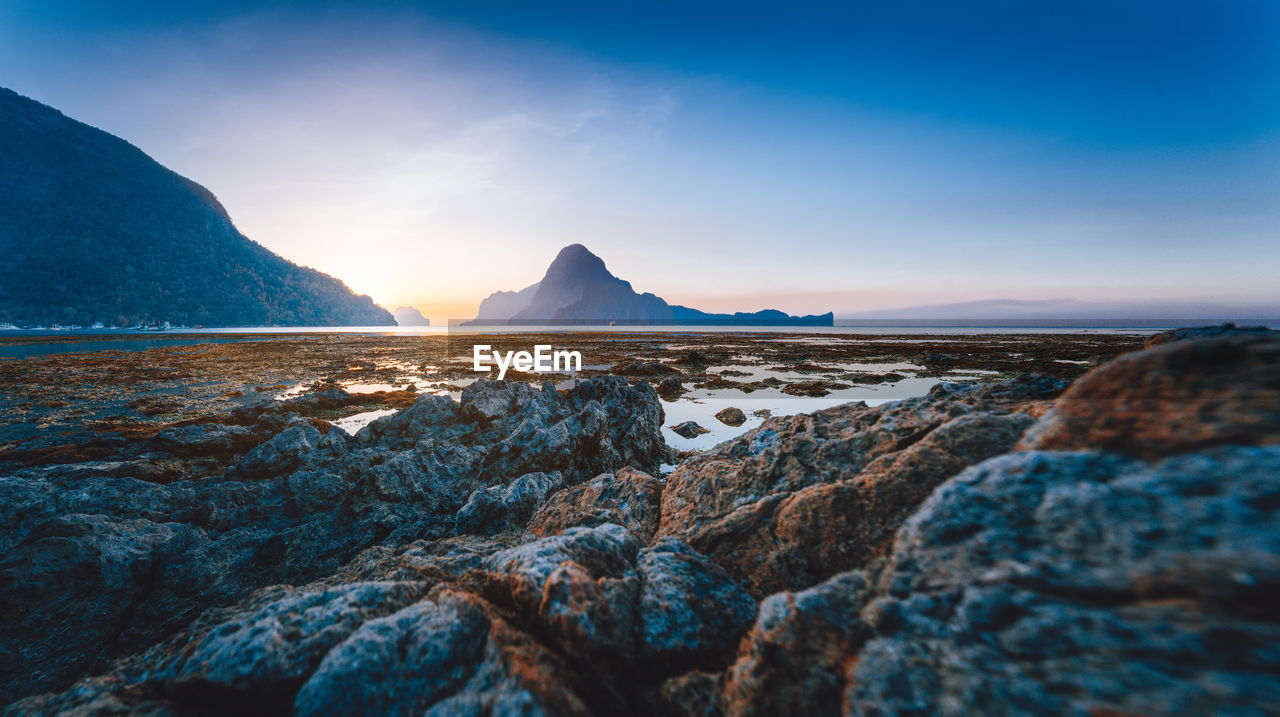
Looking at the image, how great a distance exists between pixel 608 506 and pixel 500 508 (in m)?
2.10

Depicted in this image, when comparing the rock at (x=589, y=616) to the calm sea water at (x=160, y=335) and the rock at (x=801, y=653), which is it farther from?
the calm sea water at (x=160, y=335)

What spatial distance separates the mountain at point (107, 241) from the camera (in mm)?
123562

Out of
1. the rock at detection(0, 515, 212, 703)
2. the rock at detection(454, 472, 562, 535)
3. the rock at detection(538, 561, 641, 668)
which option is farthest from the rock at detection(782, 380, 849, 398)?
the rock at detection(0, 515, 212, 703)

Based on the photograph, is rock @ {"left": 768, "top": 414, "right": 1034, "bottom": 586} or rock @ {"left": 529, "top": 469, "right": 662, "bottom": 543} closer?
rock @ {"left": 768, "top": 414, "right": 1034, "bottom": 586}

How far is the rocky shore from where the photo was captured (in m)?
2.02

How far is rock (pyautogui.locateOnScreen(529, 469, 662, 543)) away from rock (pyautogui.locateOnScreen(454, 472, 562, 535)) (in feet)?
1.29

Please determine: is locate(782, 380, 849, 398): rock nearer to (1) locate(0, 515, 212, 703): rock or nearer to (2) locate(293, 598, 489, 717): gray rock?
(2) locate(293, 598, 489, 717): gray rock

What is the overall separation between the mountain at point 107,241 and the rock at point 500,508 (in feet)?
633

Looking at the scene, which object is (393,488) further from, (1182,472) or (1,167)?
(1,167)

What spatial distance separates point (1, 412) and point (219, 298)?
18861cm

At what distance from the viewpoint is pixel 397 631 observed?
315 cm

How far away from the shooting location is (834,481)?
16.7 ft

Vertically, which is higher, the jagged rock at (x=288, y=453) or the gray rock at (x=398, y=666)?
the gray rock at (x=398, y=666)
